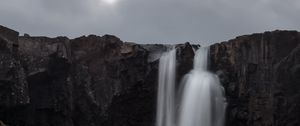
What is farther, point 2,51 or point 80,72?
point 80,72

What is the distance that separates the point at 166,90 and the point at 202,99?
9.22 feet

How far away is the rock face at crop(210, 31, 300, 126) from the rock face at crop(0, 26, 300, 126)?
0.21 ft

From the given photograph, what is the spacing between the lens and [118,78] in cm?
5231

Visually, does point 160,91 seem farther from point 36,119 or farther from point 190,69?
point 36,119

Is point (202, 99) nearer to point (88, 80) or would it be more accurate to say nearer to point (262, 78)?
point (262, 78)

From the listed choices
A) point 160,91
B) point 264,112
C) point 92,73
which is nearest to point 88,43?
point 92,73

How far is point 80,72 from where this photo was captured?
2071 inches

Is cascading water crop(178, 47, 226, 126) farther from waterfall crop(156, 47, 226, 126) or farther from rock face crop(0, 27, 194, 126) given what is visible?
rock face crop(0, 27, 194, 126)

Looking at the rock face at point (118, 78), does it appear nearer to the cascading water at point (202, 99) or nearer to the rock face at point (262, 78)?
the rock face at point (262, 78)

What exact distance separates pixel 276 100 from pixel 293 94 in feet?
4.37

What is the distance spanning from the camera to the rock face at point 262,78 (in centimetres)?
4894

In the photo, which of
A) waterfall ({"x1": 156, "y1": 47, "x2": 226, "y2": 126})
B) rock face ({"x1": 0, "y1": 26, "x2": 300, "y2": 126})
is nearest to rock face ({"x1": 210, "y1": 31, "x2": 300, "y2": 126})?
rock face ({"x1": 0, "y1": 26, "x2": 300, "y2": 126})

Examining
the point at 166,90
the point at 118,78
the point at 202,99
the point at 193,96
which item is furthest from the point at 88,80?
the point at 202,99

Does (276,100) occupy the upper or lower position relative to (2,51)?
lower
